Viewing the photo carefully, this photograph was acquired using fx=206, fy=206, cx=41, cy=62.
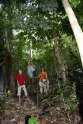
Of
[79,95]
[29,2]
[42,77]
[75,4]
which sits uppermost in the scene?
[75,4]

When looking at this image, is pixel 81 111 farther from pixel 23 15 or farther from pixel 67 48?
pixel 67 48

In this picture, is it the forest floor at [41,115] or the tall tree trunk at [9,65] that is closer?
the forest floor at [41,115]

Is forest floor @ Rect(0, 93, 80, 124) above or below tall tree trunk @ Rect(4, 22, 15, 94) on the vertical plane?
below

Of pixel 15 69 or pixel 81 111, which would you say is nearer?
pixel 81 111

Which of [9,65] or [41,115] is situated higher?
[9,65]

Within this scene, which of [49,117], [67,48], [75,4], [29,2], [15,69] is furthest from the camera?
[15,69]

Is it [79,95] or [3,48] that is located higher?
[3,48]

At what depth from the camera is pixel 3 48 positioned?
41.0 ft

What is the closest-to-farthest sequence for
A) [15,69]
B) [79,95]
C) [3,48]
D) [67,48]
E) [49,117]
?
[49,117]
[79,95]
[3,48]
[67,48]
[15,69]

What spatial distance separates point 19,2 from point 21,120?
521cm

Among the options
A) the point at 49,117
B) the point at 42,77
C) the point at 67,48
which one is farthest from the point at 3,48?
the point at 49,117

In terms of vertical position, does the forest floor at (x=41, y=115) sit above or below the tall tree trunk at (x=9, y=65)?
below

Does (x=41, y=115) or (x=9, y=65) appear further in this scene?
(x=9, y=65)

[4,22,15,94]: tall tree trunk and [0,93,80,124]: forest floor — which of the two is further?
[4,22,15,94]: tall tree trunk
